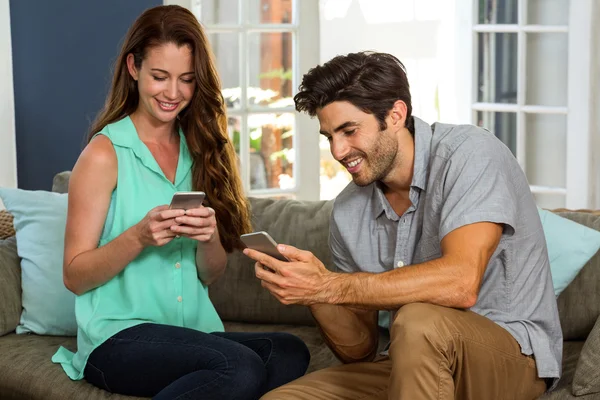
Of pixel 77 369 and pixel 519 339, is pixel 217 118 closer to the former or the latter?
pixel 77 369

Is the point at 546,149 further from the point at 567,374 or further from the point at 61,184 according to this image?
the point at 61,184

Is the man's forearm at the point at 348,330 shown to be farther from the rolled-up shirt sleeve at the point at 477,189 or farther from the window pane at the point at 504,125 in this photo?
the window pane at the point at 504,125

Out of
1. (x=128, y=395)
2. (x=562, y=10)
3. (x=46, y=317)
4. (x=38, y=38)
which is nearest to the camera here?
(x=128, y=395)

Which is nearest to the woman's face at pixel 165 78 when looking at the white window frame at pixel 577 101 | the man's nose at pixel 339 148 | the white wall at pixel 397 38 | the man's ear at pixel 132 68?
the man's ear at pixel 132 68

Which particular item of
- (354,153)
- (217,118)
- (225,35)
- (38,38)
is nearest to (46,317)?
(217,118)

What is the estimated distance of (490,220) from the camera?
A: 222 cm

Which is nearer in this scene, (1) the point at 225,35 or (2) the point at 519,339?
(2) the point at 519,339

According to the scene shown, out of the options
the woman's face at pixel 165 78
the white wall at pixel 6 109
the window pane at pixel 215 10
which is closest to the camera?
the woman's face at pixel 165 78

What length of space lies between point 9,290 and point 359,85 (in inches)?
54.1

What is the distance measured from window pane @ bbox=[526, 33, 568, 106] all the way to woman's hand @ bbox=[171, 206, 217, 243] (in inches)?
99.3

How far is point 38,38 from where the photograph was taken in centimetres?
398

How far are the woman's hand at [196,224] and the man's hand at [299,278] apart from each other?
244mm

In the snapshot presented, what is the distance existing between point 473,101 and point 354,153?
8.27ft

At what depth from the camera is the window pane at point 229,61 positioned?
4469 mm
